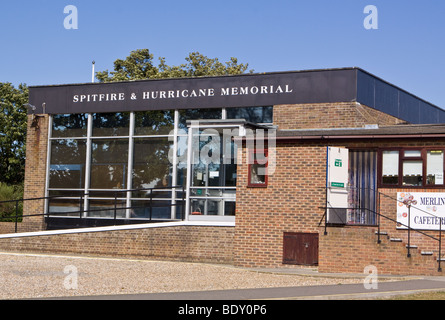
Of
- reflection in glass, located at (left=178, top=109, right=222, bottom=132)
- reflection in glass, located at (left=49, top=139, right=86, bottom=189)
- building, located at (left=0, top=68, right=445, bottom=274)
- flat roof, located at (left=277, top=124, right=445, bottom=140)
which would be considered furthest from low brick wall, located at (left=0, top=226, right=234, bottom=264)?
reflection in glass, located at (left=178, top=109, right=222, bottom=132)

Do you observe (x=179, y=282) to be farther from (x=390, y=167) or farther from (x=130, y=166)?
(x=130, y=166)

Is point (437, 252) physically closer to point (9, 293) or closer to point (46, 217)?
point (9, 293)

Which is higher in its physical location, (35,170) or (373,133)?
(373,133)

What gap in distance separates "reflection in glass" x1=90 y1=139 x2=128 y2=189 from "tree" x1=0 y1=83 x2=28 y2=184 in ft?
44.4

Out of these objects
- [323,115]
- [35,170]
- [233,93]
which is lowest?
[35,170]

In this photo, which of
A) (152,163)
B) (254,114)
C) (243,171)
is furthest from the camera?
(152,163)

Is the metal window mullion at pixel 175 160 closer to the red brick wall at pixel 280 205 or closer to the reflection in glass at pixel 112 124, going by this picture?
the reflection in glass at pixel 112 124

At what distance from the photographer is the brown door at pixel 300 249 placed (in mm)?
18000

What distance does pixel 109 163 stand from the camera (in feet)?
79.6

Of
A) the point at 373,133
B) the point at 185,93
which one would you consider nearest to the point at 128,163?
the point at 185,93

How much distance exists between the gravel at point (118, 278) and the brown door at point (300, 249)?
1411mm

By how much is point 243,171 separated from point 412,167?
4359 millimetres
